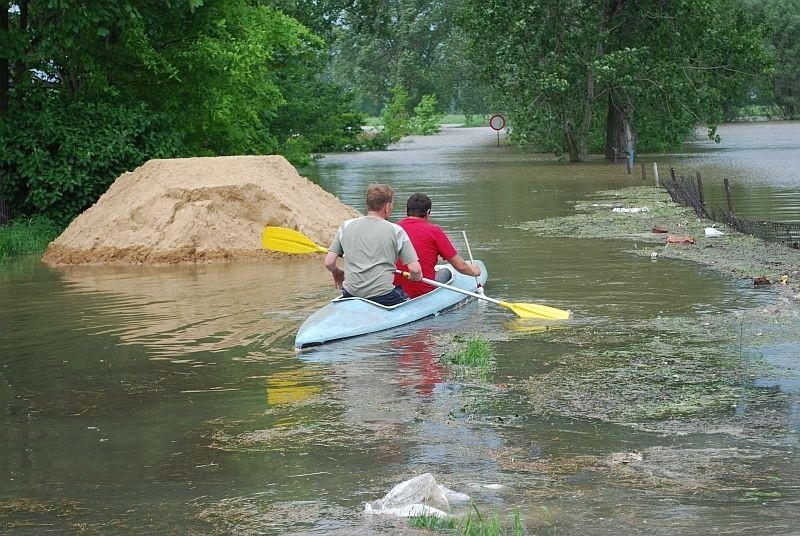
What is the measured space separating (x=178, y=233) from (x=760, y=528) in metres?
15.0

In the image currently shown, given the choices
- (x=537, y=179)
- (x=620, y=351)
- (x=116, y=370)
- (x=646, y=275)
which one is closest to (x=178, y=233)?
(x=646, y=275)

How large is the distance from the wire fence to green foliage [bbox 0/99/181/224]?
9.73 meters

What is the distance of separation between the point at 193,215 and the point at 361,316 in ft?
28.2

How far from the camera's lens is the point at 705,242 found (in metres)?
19.3

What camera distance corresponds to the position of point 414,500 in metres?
6.65

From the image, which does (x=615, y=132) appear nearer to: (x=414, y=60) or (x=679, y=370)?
(x=679, y=370)

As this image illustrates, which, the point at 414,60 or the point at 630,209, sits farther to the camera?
the point at 414,60

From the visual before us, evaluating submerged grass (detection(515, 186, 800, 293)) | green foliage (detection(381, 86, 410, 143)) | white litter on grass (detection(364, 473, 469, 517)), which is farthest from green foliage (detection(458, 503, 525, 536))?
green foliage (detection(381, 86, 410, 143))

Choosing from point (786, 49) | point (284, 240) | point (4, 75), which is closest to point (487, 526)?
point (284, 240)

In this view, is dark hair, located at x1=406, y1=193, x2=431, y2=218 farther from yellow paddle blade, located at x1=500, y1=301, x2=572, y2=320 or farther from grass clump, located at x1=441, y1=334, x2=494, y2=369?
grass clump, located at x1=441, y1=334, x2=494, y2=369

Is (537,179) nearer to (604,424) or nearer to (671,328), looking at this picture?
(671,328)

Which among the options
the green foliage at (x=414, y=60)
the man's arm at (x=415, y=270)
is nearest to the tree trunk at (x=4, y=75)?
the man's arm at (x=415, y=270)

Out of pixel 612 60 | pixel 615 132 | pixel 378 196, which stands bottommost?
pixel 615 132

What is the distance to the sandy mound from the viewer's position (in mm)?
20141
